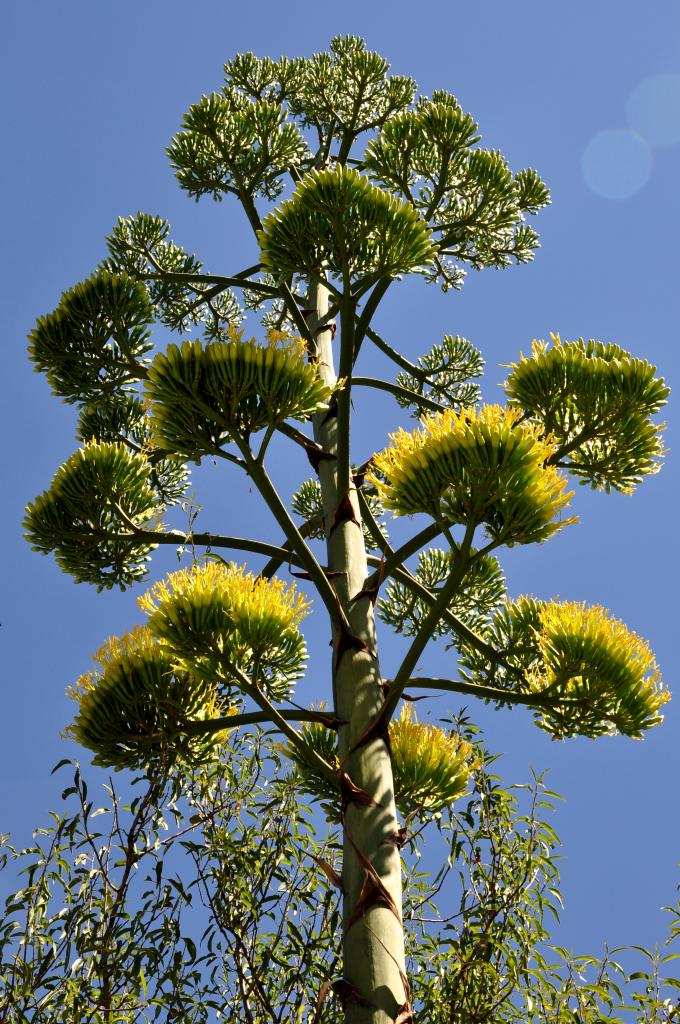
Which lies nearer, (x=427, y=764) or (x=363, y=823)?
(x=363, y=823)

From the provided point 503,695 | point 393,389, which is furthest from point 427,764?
point 393,389

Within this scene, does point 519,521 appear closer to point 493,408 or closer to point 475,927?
point 493,408

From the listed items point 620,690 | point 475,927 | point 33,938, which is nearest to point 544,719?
point 620,690

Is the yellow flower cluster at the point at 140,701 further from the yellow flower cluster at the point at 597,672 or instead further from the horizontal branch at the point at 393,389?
the horizontal branch at the point at 393,389

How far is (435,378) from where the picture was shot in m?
A: 7.36

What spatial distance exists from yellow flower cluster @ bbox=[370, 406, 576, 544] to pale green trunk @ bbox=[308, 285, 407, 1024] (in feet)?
2.72

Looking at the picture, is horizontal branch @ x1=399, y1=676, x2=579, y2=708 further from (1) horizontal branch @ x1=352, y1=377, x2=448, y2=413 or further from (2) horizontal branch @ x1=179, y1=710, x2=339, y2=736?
(1) horizontal branch @ x1=352, y1=377, x2=448, y2=413

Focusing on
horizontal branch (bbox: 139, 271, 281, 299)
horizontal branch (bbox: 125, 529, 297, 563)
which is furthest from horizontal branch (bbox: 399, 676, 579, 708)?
horizontal branch (bbox: 139, 271, 281, 299)

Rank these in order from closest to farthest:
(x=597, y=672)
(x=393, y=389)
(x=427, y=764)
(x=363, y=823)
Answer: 1. (x=363, y=823)
2. (x=597, y=672)
3. (x=427, y=764)
4. (x=393, y=389)

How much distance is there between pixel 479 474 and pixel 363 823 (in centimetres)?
141

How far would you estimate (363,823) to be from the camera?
3643 millimetres

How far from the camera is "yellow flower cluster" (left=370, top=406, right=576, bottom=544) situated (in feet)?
11.3

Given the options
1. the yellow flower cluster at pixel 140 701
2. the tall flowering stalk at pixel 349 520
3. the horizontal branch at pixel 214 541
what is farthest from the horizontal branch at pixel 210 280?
the yellow flower cluster at pixel 140 701

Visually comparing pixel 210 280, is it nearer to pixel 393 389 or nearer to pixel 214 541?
pixel 393 389
